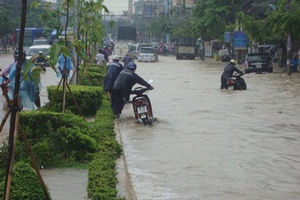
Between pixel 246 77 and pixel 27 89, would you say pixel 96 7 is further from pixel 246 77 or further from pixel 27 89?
pixel 246 77

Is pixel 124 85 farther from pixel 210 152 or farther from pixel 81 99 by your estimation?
pixel 210 152

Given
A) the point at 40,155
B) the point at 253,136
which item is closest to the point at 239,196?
the point at 40,155

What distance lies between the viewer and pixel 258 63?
131 ft

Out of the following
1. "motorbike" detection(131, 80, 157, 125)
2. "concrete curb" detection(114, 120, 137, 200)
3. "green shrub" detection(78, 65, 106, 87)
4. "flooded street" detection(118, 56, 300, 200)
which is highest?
→ "green shrub" detection(78, 65, 106, 87)

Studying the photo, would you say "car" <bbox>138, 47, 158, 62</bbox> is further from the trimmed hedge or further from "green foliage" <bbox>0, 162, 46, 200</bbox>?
"green foliage" <bbox>0, 162, 46, 200</bbox>

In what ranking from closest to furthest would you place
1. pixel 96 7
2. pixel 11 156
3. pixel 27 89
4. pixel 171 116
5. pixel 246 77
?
pixel 11 156 < pixel 27 89 < pixel 96 7 < pixel 171 116 < pixel 246 77

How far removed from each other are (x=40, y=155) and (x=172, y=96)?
16025 mm

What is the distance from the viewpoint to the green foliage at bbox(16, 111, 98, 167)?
918cm

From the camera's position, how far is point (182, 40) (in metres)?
89.6

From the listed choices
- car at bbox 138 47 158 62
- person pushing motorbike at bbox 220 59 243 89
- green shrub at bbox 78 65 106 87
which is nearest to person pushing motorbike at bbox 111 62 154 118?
green shrub at bbox 78 65 106 87

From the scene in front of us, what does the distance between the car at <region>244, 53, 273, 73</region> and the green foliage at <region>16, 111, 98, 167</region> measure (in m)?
31.3

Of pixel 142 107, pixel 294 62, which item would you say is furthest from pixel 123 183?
pixel 294 62

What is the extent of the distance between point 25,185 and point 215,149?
690 centimetres

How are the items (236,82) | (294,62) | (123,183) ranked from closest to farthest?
(123,183) < (236,82) < (294,62)
